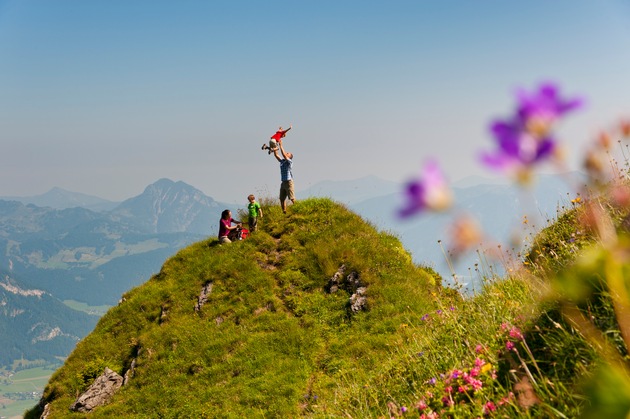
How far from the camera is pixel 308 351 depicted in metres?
14.3

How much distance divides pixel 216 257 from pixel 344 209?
21.0 ft

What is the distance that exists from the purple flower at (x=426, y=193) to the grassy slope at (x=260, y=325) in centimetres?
879

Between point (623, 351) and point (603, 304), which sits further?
point (603, 304)

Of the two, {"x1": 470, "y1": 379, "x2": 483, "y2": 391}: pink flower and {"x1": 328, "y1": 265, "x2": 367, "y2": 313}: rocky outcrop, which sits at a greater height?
{"x1": 470, "y1": 379, "x2": 483, "y2": 391}: pink flower

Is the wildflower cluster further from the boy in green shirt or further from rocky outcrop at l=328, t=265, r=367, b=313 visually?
the boy in green shirt

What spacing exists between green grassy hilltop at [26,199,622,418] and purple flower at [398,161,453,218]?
16.9 feet

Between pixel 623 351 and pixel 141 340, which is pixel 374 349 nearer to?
pixel 141 340

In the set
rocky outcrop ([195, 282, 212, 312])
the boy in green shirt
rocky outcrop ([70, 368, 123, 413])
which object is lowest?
rocky outcrop ([70, 368, 123, 413])

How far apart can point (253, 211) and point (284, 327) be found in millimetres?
6771

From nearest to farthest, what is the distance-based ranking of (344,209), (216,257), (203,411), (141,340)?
1. (203,411)
2. (141,340)
3. (216,257)
4. (344,209)

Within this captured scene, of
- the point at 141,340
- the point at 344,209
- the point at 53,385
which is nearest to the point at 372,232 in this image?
the point at 344,209

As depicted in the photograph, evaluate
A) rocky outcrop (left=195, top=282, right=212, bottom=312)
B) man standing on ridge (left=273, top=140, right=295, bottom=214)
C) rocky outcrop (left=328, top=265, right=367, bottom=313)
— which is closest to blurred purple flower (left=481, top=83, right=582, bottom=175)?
rocky outcrop (left=328, top=265, right=367, bottom=313)

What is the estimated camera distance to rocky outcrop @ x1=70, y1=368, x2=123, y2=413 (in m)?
14.9

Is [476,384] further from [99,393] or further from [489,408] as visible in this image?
[99,393]
